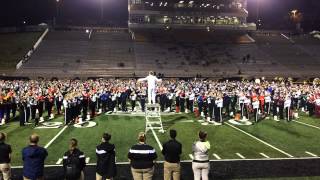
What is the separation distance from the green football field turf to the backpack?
5384 millimetres

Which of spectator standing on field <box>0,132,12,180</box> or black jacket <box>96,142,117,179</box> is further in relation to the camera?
spectator standing on field <box>0,132,12,180</box>

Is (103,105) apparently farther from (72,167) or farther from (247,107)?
(72,167)

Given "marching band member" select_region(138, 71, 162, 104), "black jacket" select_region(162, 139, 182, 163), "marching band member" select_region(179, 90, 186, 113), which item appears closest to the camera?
"black jacket" select_region(162, 139, 182, 163)

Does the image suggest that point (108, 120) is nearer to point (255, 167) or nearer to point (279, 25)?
point (255, 167)

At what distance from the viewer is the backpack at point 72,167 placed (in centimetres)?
888

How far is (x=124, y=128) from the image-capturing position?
71.5 ft

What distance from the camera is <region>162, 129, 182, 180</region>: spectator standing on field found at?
9.82m

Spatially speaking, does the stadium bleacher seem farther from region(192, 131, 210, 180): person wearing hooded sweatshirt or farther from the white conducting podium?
region(192, 131, 210, 180): person wearing hooded sweatshirt

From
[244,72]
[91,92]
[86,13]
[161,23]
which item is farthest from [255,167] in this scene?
[86,13]

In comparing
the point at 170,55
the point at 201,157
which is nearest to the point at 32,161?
the point at 201,157

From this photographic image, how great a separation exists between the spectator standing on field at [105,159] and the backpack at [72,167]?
76cm

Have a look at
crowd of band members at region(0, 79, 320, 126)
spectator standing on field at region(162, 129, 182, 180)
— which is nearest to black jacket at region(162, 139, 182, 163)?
spectator standing on field at region(162, 129, 182, 180)

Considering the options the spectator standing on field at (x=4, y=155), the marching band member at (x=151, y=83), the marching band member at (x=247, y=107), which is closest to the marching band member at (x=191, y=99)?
the marching band member at (x=247, y=107)

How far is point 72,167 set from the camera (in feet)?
29.2
